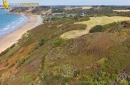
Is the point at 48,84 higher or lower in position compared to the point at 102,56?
lower

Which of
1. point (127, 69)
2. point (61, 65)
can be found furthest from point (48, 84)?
point (127, 69)

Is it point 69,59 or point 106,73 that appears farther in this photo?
point 69,59

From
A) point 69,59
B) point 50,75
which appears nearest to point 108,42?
point 69,59

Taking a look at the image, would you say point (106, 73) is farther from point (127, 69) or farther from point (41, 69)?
point (41, 69)

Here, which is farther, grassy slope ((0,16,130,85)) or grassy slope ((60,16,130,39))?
grassy slope ((60,16,130,39))

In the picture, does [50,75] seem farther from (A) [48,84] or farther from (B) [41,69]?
(B) [41,69]

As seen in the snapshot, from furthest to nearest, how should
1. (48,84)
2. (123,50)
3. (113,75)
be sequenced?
(123,50)
(48,84)
(113,75)

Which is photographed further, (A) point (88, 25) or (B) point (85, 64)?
(A) point (88, 25)

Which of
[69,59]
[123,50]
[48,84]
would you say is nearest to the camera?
[48,84]

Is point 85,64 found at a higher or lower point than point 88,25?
higher

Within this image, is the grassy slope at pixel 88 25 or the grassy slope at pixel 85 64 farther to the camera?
the grassy slope at pixel 88 25
